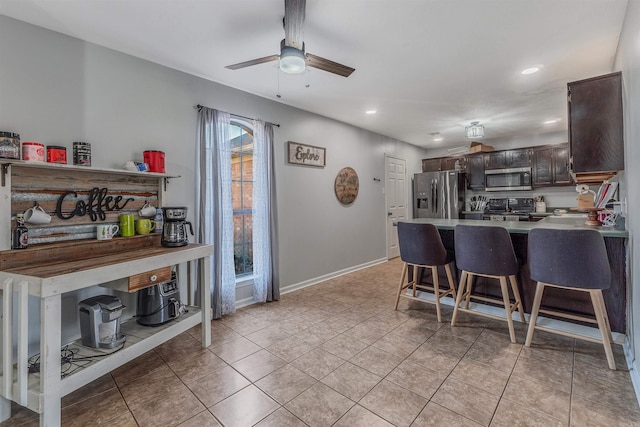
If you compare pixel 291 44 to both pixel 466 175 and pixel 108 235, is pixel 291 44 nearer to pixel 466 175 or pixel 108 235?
pixel 108 235

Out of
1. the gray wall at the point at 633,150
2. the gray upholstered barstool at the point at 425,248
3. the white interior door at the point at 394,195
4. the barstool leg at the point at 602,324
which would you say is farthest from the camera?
the white interior door at the point at 394,195

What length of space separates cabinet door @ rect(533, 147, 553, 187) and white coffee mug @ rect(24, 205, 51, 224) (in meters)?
7.11

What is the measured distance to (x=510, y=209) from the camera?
5859mm

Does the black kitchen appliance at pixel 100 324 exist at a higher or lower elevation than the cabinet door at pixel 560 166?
lower

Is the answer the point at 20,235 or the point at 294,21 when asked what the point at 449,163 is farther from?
the point at 20,235

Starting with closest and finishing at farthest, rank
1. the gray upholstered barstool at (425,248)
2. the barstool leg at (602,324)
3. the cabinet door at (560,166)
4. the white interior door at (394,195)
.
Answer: the barstool leg at (602,324)
the gray upholstered barstool at (425,248)
the cabinet door at (560,166)
the white interior door at (394,195)

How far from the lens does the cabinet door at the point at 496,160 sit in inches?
231

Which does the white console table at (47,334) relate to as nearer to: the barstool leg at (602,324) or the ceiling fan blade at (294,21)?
the ceiling fan blade at (294,21)

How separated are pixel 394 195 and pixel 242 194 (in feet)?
11.7

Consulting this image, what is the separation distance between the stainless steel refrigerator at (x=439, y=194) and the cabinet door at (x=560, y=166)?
158 centimetres

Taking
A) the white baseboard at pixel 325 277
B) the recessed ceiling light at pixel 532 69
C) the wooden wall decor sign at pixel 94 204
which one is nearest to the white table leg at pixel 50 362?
the wooden wall decor sign at pixel 94 204

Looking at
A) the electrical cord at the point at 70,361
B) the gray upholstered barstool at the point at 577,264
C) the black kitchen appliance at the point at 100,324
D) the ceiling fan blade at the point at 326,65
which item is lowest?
the electrical cord at the point at 70,361

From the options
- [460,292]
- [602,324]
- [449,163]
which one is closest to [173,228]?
[460,292]

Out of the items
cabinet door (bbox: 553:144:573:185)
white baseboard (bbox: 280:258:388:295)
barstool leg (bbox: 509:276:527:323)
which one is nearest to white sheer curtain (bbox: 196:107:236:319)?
white baseboard (bbox: 280:258:388:295)
